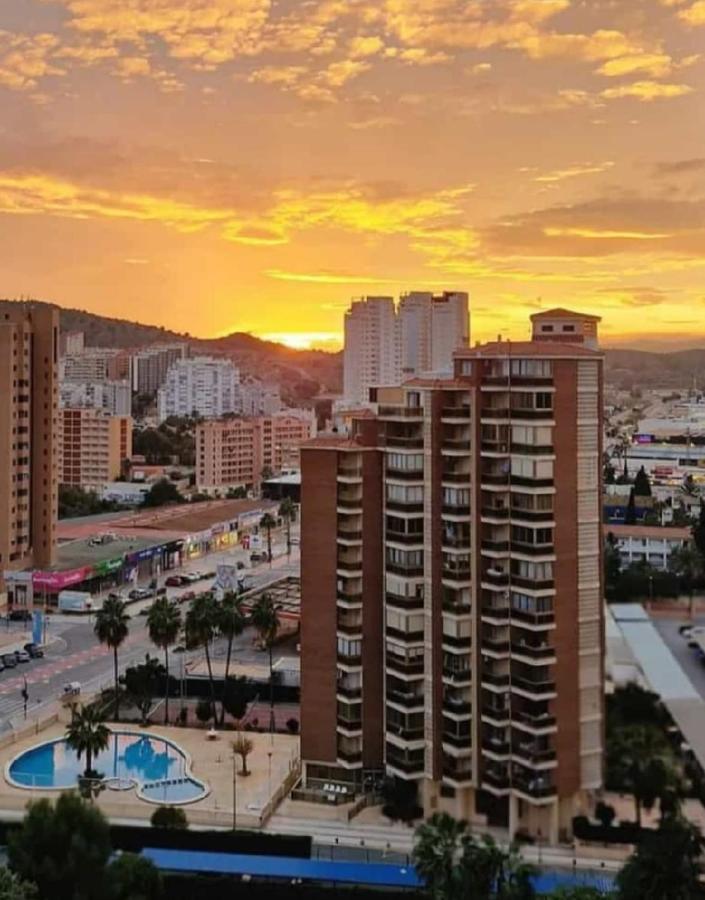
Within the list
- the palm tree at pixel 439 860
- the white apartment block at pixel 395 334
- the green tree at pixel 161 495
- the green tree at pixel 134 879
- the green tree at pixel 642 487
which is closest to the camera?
the palm tree at pixel 439 860

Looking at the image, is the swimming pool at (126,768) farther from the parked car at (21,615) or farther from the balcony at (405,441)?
the parked car at (21,615)

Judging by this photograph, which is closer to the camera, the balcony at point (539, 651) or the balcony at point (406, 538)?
the balcony at point (539, 651)

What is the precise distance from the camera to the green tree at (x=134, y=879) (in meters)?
6.59

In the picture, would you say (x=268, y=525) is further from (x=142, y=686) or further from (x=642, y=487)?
(x=142, y=686)

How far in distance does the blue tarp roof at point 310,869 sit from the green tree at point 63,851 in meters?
0.73

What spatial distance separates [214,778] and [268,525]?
13.7 m

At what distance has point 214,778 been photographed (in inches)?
380

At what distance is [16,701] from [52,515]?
609 cm

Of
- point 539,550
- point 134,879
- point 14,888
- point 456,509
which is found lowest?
point 134,879

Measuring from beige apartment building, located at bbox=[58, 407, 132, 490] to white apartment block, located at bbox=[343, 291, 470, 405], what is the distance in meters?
15.0

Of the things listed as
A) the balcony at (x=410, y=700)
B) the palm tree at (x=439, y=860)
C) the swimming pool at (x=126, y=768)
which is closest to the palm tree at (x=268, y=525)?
the swimming pool at (x=126, y=768)

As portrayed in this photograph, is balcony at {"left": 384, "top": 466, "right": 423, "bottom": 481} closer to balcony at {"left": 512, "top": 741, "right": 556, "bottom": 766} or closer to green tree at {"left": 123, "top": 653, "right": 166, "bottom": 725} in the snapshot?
balcony at {"left": 512, "top": 741, "right": 556, "bottom": 766}

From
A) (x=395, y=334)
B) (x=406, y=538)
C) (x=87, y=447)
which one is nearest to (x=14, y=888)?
(x=406, y=538)

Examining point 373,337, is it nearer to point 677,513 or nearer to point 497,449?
point 677,513
